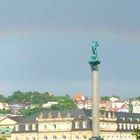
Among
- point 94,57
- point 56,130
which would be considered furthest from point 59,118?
point 94,57

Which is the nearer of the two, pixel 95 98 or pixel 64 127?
pixel 95 98

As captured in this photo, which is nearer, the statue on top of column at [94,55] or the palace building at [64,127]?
the statue on top of column at [94,55]

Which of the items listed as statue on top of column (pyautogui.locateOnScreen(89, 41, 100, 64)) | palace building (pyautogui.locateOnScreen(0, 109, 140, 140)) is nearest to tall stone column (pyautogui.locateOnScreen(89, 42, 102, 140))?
statue on top of column (pyautogui.locateOnScreen(89, 41, 100, 64))

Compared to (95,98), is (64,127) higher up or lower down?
higher up

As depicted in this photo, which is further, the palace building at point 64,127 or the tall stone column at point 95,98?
the palace building at point 64,127

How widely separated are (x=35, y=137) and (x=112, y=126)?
1765 centimetres

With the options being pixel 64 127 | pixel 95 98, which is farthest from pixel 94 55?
pixel 64 127

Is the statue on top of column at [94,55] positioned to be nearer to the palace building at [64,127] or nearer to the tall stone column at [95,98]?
the tall stone column at [95,98]

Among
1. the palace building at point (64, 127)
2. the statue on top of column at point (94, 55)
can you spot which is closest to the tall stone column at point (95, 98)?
the statue on top of column at point (94, 55)

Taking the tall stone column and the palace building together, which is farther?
the palace building

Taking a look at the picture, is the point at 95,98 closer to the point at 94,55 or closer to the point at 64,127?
the point at 94,55

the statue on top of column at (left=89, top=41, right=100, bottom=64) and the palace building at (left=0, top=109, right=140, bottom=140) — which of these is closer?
the statue on top of column at (left=89, top=41, right=100, bottom=64)

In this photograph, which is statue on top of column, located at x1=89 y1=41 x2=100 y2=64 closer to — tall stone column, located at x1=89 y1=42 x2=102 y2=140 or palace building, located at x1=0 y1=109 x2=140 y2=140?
tall stone column, located at x1=89 y1=42 x2=102 y2=140

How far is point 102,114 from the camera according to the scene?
635 feet
